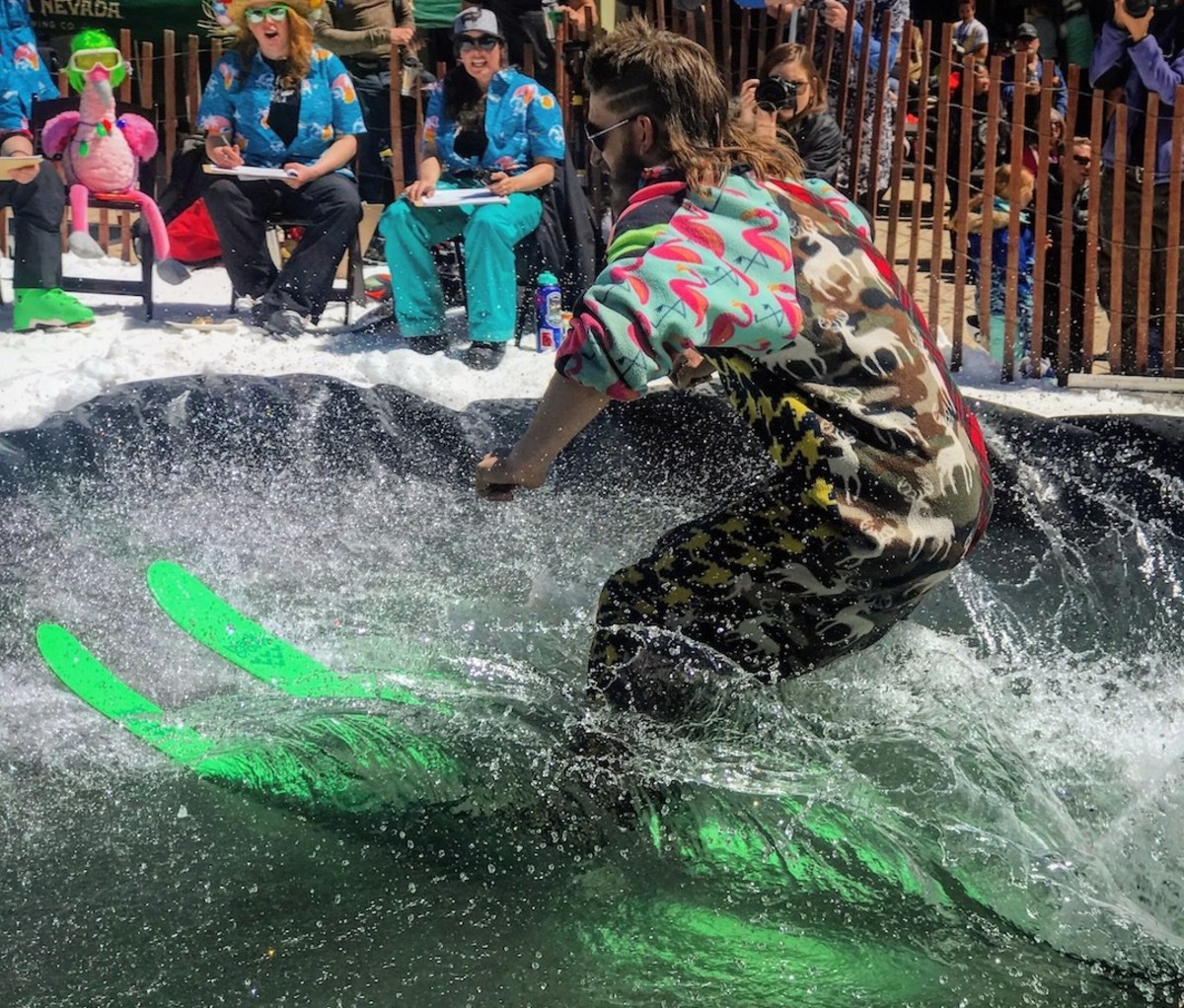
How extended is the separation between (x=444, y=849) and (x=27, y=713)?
1.30 m

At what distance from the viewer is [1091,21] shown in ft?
28.2

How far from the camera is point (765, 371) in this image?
2539 millimetres

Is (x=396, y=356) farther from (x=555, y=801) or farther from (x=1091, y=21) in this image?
(x=1091, y=21)

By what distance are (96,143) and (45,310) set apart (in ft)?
2.90

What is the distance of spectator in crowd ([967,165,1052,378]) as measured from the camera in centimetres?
671

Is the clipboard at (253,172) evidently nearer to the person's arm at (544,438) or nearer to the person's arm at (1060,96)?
the person's arm at (1060,96)

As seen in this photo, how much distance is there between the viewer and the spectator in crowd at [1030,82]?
21.8 ft

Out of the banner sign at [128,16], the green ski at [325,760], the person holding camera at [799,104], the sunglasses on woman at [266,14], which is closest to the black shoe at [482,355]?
the person holding camera at [799,104]

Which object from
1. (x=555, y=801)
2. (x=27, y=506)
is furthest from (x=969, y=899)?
(x=27, y=506)

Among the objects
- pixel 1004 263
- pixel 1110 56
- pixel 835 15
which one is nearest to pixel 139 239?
pixel 835 15

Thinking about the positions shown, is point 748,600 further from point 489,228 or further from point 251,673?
point 489,228

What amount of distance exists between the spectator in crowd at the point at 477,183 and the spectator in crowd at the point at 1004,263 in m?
2.12

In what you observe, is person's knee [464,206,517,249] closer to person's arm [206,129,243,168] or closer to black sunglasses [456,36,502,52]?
black sunglasses [456,36,502,52]

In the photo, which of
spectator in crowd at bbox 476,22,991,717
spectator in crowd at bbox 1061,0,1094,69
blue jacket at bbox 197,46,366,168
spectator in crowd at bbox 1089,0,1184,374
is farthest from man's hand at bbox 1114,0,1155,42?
spectator in crowd at bbox 476,22,991,717
